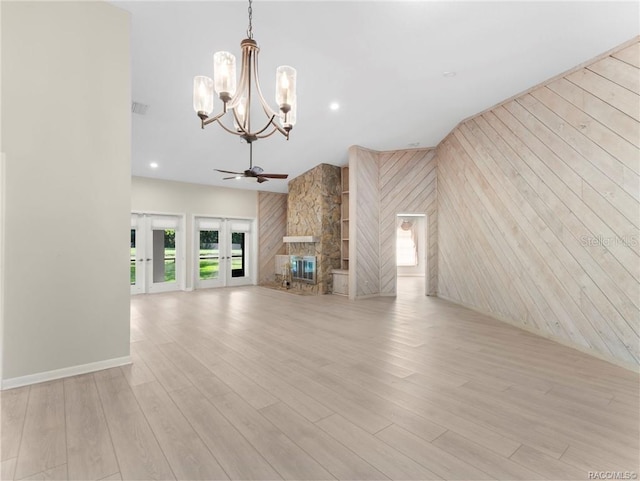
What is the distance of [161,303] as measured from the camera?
6.09 metres

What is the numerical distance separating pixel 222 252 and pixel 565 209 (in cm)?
804

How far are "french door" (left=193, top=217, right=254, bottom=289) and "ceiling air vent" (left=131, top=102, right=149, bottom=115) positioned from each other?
3.94 m

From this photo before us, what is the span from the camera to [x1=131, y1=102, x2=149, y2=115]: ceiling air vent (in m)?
4.43

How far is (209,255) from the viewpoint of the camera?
8586 millimetres

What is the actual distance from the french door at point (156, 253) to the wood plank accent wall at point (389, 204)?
518cm

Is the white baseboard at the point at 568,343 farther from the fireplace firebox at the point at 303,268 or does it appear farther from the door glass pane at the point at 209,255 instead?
the door glass pane at the point at 209,255

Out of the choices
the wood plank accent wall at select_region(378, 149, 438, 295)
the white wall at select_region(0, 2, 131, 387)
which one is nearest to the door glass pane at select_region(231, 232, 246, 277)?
the wood plank accent wall at select_region(378, 149, 438, 295)

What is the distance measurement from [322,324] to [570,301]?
10.7ft

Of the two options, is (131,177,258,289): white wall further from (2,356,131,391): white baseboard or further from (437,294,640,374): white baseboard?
(437,294,640,374): white baseboard

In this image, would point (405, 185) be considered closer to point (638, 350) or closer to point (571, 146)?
point (571, 146)

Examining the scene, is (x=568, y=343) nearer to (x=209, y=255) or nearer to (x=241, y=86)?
(x=241, y=86)

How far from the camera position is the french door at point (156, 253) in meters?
7.41

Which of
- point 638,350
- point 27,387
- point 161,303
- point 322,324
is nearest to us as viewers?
point 27,387

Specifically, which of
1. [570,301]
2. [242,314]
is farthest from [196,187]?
[570,301]
